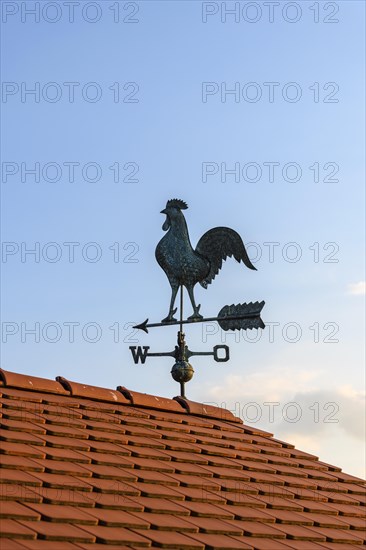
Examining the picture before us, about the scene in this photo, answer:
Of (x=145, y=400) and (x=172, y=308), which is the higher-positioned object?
(x=172, y=308)

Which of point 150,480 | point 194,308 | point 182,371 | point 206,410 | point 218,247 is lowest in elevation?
point 150,480

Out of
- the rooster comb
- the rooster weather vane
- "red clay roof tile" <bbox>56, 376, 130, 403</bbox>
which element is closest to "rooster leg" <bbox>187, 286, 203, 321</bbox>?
the rooster weather vane

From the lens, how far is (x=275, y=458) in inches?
283

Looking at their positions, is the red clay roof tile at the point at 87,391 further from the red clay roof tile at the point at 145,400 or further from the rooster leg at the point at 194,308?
the rooster leg at the point at 194,308

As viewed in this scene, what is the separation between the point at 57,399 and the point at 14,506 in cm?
197

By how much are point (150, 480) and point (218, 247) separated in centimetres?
378

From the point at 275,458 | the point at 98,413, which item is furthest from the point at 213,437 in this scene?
the point at 98,413

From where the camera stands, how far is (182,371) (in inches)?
316

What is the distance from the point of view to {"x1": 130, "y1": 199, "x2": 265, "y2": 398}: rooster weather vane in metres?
8.20

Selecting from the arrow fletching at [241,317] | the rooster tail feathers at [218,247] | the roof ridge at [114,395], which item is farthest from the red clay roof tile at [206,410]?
the rooster tail feathers at [218,247]

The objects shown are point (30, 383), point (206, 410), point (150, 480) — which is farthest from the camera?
point (206, 410)

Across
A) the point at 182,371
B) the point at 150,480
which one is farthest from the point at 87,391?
the point at 182,371

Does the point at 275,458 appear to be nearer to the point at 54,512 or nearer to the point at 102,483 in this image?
the point at 102,483

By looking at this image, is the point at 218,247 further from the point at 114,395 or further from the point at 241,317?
the point at 114,395
